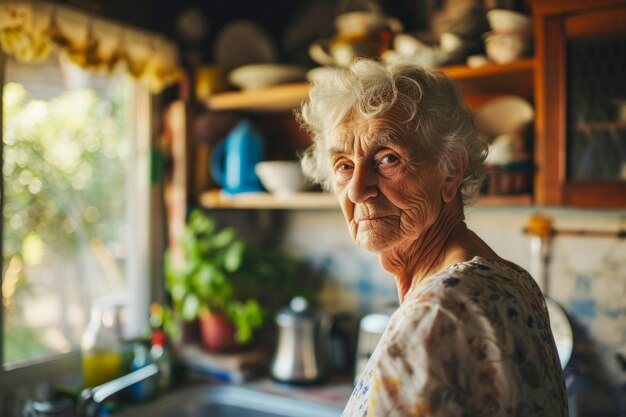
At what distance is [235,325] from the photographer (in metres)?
2.14

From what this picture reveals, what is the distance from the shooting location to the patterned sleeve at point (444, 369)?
643mm

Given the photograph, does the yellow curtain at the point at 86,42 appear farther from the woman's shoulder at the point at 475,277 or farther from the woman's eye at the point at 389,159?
the woman's shoulder at the point at 475,277

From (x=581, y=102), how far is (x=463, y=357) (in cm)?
112

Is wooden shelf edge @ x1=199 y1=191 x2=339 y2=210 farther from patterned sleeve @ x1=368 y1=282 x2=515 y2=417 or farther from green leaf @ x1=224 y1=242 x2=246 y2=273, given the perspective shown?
patterned sleeve @ x1=368 y1=282 x2=515 y2=417

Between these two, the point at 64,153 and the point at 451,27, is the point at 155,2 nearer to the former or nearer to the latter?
the point at 64,153

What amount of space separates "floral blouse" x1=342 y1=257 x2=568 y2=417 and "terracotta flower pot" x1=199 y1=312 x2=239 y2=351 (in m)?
1.50

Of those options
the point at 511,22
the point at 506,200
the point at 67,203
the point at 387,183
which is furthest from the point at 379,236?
the point at 67,203

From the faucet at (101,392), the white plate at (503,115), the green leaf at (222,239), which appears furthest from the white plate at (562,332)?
the faucet at (101,392)

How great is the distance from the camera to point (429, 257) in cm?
90

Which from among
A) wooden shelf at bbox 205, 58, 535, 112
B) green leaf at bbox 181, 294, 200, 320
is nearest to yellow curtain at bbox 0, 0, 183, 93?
wooden shelf at bbox 205, 58, 535, 112

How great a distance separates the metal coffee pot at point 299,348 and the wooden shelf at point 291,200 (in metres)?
0.37

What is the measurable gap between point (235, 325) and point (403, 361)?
155 centimetres

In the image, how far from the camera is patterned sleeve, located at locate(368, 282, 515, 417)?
0.64 metres

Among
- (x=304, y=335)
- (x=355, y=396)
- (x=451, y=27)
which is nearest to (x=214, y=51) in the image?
(x=451, y=27)
